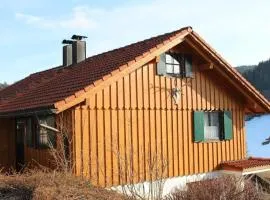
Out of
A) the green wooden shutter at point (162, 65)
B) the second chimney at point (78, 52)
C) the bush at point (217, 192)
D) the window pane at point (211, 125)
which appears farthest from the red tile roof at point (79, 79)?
the bush at point (217, 192)

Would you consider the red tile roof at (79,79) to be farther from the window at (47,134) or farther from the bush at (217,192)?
the bush at (217,192)

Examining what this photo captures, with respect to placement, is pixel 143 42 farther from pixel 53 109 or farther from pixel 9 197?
pixel 9 197

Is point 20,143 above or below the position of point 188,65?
below

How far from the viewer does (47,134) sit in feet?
43.9

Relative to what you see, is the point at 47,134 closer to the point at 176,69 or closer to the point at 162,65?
the point at 162,65

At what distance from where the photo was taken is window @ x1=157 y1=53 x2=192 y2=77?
1471cm

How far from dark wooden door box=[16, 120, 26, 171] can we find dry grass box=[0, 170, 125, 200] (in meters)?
5.19

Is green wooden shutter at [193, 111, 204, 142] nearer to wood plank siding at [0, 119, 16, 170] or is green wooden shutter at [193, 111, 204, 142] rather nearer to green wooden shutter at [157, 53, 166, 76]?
green wooden shutter at [157, 53, 166, 76]

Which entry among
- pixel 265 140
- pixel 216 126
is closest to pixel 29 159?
pixel 216 126

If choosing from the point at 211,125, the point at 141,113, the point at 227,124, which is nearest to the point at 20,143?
the point at 141,113

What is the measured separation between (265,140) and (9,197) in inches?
1076

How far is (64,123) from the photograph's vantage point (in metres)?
12.7

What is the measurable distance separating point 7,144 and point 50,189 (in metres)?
8.25

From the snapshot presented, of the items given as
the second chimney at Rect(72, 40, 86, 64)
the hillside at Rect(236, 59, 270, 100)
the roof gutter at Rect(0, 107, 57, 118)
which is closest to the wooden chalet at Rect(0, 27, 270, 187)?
the roof gutter at Rect(0, 107, 57, 118)
